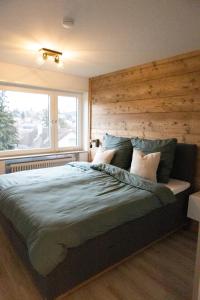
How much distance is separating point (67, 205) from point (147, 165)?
3.60 feet

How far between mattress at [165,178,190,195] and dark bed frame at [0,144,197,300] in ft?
0.21

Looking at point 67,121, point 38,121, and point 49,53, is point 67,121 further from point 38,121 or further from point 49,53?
point 49,53

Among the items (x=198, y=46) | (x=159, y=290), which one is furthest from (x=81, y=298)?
(x=198, y=46)

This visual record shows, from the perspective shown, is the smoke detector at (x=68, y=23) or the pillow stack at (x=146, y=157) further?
the pillow stack at (x=146, y=157)

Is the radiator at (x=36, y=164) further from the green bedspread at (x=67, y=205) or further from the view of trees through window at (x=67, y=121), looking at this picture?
the green bedspread at (x=67, y=205)

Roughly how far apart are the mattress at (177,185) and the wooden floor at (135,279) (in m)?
0.60

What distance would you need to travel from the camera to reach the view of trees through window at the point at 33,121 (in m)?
3.18

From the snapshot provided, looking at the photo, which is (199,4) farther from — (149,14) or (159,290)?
(159,290)

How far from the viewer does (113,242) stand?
1666 millimetres

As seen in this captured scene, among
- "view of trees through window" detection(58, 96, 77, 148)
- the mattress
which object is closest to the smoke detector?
the mattress

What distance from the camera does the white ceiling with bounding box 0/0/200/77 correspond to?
148 centimetres

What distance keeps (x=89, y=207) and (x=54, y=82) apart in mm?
2507

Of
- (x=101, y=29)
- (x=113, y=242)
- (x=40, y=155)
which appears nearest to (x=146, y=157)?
(x=113, y=242)

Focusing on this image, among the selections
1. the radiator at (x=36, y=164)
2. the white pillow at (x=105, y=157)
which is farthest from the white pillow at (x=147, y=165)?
the radiator at (x=36, y=164)
